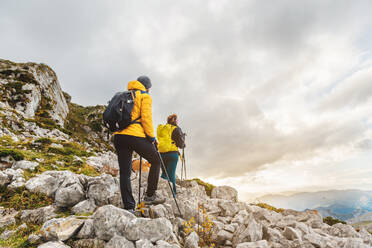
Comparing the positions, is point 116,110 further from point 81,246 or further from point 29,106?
point 29,106

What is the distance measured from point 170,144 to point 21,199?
14.7 ft

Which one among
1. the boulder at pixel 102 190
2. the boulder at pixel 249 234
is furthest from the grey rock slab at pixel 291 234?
the boulder at pixel 102 190

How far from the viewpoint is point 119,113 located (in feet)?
13.9

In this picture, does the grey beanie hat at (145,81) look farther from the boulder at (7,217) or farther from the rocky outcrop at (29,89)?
the rocky outcrop at (29,89)

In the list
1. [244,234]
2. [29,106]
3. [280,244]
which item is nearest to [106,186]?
[244,234]

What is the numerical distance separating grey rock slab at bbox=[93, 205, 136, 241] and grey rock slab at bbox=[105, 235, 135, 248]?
0.17 metres

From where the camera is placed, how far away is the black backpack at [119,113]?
425cm

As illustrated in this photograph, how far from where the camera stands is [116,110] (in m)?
4.25

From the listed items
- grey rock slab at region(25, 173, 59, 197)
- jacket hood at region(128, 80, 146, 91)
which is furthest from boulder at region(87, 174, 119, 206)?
jacket hood at region(128, 80, 146, 91)

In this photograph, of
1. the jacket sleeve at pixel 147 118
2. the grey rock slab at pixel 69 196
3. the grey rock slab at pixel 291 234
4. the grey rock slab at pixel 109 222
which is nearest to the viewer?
the grey rock slab at pixel 109 222

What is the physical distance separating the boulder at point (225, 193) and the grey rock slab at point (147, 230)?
9.00 metres

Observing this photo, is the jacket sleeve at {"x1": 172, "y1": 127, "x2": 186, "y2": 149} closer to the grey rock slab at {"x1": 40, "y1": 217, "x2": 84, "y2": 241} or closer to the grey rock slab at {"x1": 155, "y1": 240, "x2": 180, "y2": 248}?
the grey rock slab at {"x1": 155, "y1": 240, "x2": 180, "y2": 248}

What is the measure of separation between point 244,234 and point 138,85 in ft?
15.4

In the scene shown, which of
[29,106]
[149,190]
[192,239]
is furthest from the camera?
[29,106]
